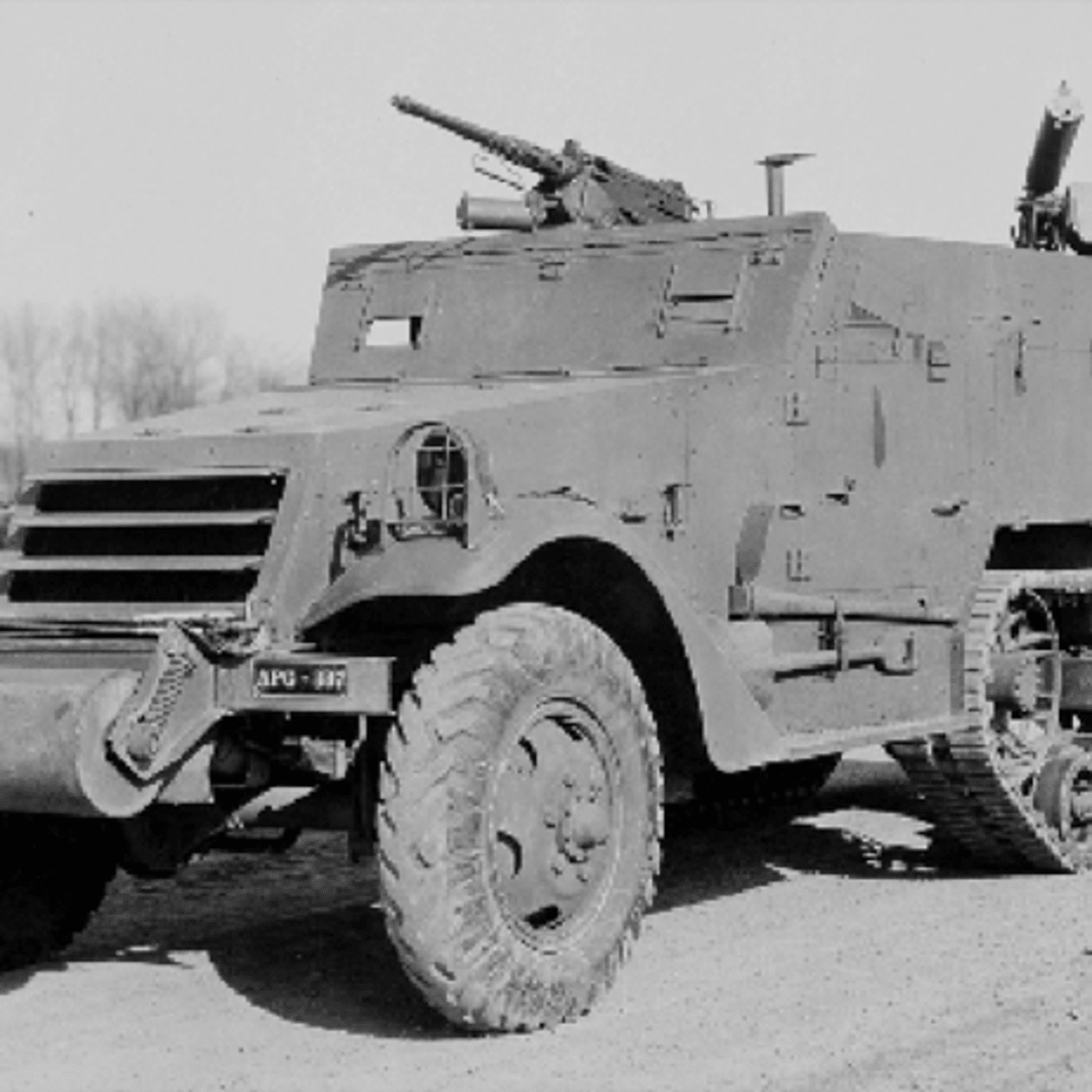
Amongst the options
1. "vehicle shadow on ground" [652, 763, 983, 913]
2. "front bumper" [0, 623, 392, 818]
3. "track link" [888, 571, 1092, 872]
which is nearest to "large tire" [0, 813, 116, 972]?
"front bumper" [0, 623, 392, 818]

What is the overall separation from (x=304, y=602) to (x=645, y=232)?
2.65 m

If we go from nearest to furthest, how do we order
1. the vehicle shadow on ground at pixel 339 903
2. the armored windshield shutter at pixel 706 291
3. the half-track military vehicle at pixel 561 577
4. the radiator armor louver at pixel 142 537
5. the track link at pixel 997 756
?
the half-track military vehicle at pixel 561 577 < the radiator armor louver at pixel 142 537 < the vehicle shadow on ground at pixel 339 903 < the armored windshield shutter at pixel 706 291 < the track link at pixel 997 756

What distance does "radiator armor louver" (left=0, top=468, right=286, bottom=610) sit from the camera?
21.8 ft

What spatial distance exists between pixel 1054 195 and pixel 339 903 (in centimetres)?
458

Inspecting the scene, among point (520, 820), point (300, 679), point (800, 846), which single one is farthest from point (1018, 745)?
point (300, 679)

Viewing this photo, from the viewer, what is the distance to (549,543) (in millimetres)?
6746

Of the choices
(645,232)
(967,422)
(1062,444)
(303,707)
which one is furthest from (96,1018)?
(1062,444)

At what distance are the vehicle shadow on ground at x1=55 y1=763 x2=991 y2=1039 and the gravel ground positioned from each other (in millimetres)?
17

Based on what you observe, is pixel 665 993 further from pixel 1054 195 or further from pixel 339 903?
pixel 1054 195

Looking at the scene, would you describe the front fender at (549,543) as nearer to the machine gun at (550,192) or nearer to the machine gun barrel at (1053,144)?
the machine gun at (550,192)

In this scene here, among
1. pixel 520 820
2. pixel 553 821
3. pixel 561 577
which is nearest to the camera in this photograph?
pixel 520 820

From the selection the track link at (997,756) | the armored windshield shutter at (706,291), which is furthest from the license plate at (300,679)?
the track link at (997,756)

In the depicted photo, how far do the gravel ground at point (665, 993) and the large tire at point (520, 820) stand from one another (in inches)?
7.9

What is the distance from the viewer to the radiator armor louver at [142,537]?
664cm
